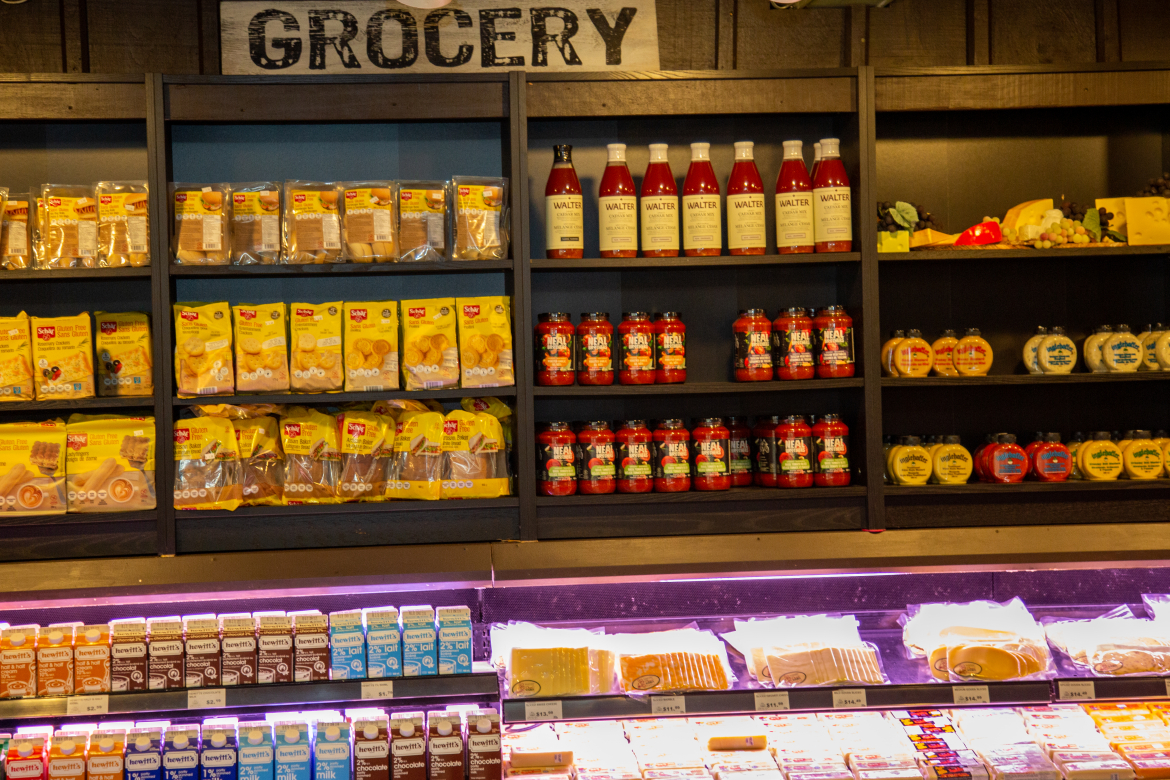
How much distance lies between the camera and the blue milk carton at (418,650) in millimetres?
2332

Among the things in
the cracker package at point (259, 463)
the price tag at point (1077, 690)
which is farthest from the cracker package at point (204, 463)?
the price tag at point (1077, 690)

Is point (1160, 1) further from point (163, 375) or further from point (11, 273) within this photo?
point (11, 273)

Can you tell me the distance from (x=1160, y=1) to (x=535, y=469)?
2.42 metres

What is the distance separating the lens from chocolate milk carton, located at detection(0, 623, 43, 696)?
2.23m

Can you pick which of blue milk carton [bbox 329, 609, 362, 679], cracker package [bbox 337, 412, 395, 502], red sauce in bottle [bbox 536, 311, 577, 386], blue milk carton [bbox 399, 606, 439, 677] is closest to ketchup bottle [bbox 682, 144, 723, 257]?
red sauce in bottle [bbox 536, 311, 577, 386]

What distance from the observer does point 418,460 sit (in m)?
2.53

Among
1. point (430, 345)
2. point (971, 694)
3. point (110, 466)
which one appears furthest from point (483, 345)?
point (971, 694)

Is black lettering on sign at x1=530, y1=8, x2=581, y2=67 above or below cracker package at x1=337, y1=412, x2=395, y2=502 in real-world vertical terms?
above

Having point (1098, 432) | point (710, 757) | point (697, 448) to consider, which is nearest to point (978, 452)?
point (1098, 432)

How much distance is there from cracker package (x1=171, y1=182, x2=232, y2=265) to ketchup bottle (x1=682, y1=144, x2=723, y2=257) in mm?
1244

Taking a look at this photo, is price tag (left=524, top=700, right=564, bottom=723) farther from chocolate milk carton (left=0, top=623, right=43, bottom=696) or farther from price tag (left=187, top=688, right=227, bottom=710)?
chocolate milk carton (left=0, top=623, right=43, bottom=696)

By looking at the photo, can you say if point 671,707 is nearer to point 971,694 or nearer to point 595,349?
point 971,694

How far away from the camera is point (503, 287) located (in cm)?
287

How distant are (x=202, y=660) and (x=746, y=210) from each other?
5.94ft
